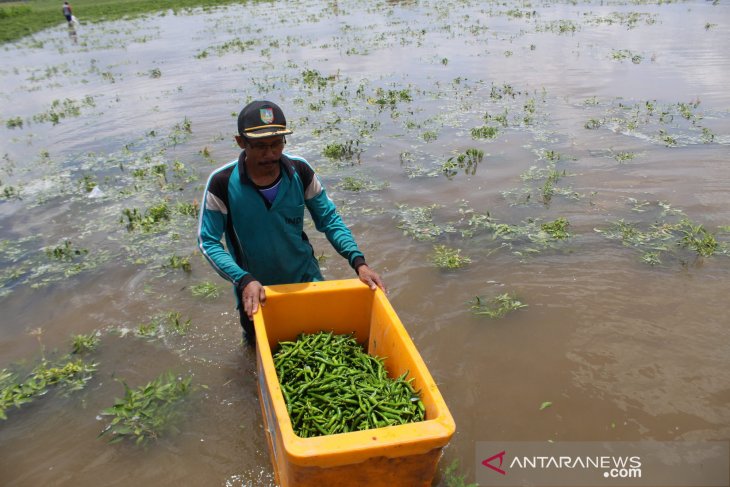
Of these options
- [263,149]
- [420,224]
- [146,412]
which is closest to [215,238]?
[263,149]

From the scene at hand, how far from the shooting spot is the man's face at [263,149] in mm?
2947

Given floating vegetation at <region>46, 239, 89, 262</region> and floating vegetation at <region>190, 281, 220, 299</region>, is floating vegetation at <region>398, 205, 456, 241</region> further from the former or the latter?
floating vegetation at <region>46, 239, 89, 262</region>

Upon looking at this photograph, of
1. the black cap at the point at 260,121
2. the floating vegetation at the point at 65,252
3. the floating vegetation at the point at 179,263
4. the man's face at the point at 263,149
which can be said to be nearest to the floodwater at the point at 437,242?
the floating vegetation at the point at 65,252

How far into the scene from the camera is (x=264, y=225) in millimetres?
3350

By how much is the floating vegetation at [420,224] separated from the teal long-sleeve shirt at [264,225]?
116 inches

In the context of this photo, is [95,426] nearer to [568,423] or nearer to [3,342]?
[3,342]

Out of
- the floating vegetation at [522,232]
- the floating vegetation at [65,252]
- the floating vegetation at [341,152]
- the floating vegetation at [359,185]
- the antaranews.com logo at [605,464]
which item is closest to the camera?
the antaranews.com logo at [605,464]

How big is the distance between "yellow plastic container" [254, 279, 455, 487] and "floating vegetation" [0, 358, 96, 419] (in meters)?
2.27

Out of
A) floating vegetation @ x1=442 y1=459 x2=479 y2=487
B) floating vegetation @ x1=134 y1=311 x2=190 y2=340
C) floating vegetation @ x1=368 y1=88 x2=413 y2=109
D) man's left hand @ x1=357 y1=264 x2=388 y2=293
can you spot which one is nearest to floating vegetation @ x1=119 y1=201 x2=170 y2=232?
floating vegetation @ x1=134 y1=311 x2=190 y2=340

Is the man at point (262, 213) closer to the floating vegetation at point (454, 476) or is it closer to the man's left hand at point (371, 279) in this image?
the man's left hand at point (371, 279)

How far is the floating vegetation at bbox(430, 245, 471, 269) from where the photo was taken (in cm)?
570

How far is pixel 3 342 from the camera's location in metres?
4.93

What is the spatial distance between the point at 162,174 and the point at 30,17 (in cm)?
3903

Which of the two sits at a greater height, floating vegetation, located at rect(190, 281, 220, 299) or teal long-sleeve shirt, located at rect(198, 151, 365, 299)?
teal long-sleeve shirt, located at rect(198, 151, 365, 299)
